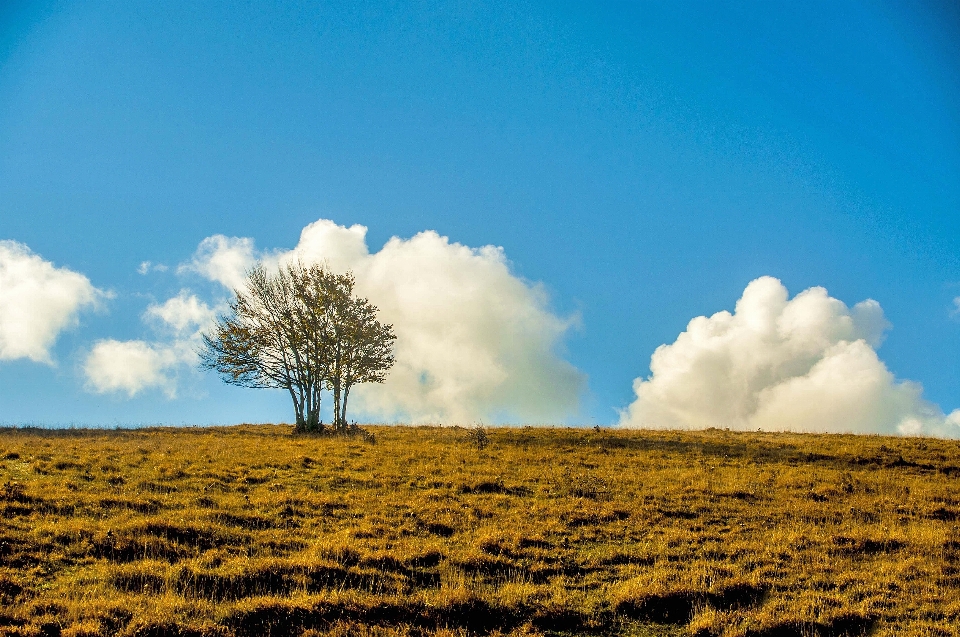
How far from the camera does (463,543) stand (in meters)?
18.8

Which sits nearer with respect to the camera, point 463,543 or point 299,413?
point 463,543

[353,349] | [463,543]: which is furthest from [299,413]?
[463,543]

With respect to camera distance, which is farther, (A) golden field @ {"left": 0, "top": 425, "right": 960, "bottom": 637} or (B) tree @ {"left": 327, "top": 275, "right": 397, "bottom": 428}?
(B) tree @ {"left": 327, "top": 275, "right": 397, "bottom": 428}

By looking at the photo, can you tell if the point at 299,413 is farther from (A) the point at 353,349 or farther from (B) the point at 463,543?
(B) the point at 463,543

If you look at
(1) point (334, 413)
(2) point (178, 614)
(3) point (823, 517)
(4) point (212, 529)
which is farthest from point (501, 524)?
(1) point (334, 413)

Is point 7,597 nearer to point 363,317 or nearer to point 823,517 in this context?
point 823,517

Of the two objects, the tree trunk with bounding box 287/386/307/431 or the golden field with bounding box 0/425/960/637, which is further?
the tree trunk with bounding box 287/386/307/431

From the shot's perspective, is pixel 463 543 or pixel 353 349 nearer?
pixel 463 543

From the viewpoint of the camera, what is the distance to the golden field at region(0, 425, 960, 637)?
1420 cm

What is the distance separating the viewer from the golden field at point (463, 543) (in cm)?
1420

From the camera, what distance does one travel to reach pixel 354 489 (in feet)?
79.8

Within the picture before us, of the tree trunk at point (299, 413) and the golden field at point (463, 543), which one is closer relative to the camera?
the golden field at point (463, 543)

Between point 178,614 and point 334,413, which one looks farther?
point 334,413

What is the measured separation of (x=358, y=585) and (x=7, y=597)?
272 inches
